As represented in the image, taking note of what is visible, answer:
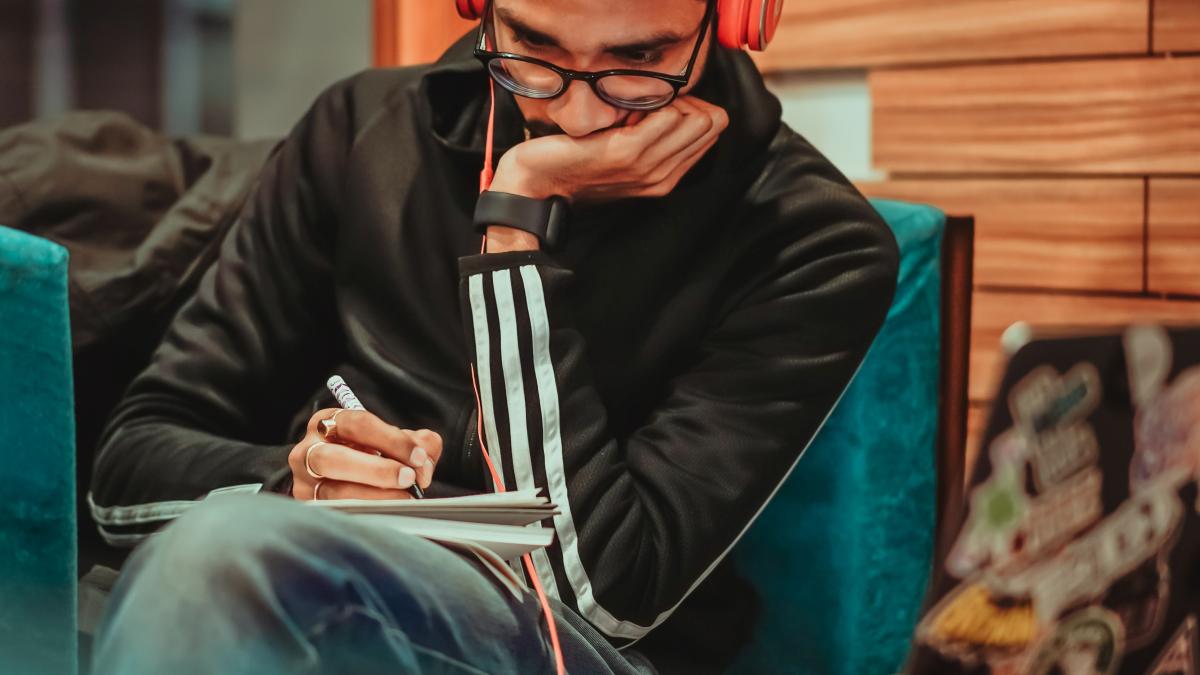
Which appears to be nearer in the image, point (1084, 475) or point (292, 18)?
point (1084, 475)

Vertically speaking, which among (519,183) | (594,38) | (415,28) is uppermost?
(415,28)

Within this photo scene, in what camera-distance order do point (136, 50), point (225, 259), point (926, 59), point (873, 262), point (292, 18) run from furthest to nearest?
point (136, 50) < point (292, 18) < point (926, 59) < point (225, 259) < point (873, 262)

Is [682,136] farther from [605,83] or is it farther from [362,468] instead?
[362,468]

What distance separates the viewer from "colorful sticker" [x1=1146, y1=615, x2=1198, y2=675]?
0.70 meters

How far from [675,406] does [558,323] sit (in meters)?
0.14

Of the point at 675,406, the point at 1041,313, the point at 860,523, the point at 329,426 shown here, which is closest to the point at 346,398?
the point at 329,426

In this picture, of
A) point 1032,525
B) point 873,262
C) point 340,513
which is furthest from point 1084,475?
point 873,262

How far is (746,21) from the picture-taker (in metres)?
1.16

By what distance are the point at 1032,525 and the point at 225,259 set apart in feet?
3.22

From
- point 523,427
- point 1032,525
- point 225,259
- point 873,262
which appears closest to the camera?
point 1032,525

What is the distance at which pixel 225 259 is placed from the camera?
4.53 ft

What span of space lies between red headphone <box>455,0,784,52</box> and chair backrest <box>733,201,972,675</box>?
300 millimetres

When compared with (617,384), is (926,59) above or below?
above

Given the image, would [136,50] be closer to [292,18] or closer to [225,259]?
[292,18]
